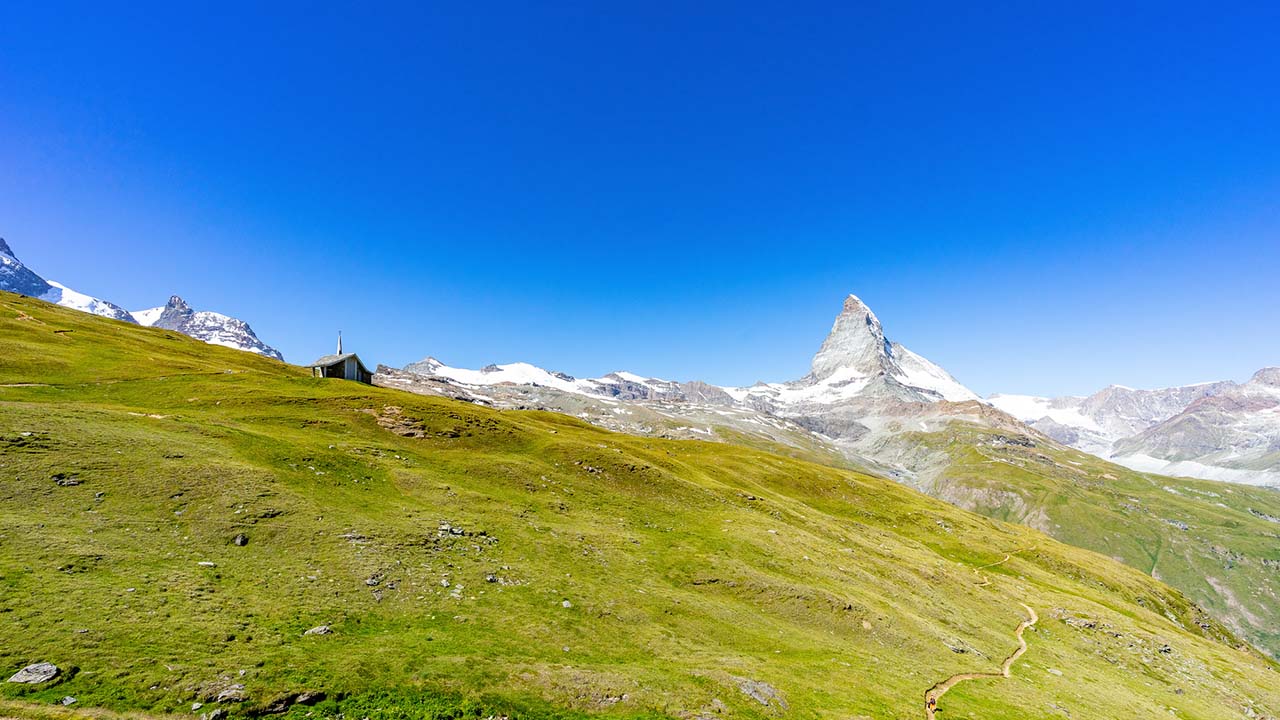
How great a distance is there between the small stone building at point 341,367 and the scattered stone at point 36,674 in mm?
77905

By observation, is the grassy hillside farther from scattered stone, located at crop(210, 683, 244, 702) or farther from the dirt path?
the dirt path

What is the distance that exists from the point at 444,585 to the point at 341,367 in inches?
3085

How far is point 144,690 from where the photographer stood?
16297 millimetres

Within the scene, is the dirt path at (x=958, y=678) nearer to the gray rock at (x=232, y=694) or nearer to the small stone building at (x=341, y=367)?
the gray rock at (x=232, y=694)

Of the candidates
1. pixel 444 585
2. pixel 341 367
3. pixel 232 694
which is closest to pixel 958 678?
pixel 444 585

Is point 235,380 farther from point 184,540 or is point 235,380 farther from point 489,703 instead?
point 489,703

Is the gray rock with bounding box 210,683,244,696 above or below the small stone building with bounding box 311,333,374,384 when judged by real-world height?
below

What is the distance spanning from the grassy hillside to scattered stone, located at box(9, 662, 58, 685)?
24cm

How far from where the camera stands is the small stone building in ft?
292

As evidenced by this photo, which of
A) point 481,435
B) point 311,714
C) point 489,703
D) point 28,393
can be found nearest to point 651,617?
point 489,703

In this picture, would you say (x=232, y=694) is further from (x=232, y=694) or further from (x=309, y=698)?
(x=309, y=698)

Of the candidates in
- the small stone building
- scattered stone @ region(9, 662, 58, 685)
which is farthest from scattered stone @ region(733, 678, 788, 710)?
the small stone building

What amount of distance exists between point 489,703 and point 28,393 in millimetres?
63361

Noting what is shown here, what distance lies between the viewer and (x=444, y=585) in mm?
30250
